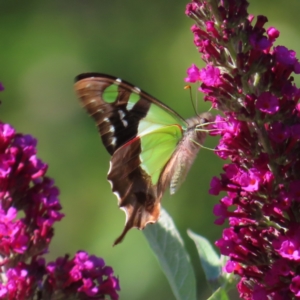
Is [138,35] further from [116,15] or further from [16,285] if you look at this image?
[16,285]

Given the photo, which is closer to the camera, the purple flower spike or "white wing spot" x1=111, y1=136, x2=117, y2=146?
the purple flower spike

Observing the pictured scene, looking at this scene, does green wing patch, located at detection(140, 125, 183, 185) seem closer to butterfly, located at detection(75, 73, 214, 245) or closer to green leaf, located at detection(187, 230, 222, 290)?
butterfly, located at detection(75, 73, 214, 245)

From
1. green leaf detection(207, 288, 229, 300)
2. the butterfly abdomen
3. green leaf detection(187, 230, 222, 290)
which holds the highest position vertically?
the butterfly abdomen

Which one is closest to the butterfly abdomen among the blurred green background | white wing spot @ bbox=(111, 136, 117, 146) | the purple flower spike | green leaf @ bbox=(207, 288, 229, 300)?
white wing spot @ bbox=(111, 136, 117, 146)

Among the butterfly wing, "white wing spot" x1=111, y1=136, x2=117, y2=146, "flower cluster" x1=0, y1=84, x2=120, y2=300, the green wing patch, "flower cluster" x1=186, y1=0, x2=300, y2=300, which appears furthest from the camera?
the green wing patch

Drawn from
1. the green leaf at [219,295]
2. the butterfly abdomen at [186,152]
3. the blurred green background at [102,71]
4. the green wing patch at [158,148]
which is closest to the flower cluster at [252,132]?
the green leaf at [219,295]

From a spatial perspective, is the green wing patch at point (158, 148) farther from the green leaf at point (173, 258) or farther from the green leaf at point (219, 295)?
the green leaf at point (219, 295)

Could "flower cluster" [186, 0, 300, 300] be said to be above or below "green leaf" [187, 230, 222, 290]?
above
